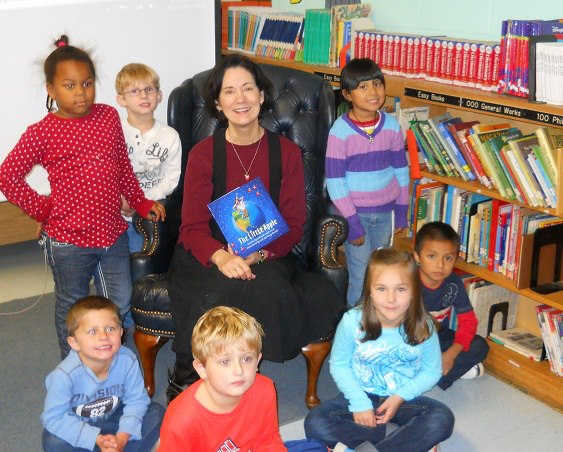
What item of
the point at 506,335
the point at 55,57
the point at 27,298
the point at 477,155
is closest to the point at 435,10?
the point at 477,155

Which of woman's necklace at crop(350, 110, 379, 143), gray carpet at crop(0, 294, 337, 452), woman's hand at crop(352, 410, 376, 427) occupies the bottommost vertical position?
gray carpet at crop(0, 294, 337, 452)

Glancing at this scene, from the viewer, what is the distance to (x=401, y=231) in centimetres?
390

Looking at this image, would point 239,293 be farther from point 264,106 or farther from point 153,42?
point 153,42

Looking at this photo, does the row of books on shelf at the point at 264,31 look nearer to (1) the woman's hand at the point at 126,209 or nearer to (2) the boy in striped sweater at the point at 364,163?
(2) the boy in striped sweater at the point at 364,163

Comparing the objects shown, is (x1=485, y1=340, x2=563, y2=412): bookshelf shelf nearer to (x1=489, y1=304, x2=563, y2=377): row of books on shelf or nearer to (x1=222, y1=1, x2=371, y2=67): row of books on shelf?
(x1=489, y1=304, x2=563, y2=377): row of books on shelf

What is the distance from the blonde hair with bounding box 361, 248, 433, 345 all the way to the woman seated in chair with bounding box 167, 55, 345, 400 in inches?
12.4

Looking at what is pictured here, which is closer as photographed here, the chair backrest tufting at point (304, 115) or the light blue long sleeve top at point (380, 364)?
the light blue long sleeve top at point (380, 364)

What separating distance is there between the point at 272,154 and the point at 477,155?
96 centimetres

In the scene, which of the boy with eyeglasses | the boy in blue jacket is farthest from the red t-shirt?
the boy with eyeglasses

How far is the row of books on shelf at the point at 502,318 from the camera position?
11.2ft

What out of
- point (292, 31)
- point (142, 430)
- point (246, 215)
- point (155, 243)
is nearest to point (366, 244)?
point (246, 215)

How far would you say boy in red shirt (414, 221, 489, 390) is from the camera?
3.34m

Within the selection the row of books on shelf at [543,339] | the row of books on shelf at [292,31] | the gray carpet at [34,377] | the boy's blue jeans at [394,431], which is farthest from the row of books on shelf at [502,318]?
the row of books on shelf at [292,31]

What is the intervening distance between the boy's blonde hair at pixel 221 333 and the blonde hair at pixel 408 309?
53 cm
